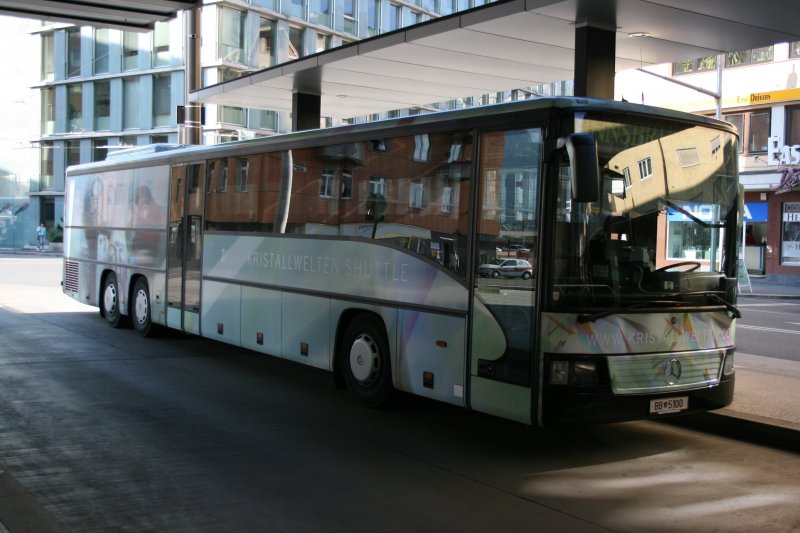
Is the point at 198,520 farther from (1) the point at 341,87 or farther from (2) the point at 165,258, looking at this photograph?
(1) the point at 341,87

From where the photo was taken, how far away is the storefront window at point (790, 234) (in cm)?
3400

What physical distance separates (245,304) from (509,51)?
233 inches

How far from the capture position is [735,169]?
25.6 feet

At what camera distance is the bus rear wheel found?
1413 cm

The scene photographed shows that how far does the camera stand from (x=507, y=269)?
23.4 ft

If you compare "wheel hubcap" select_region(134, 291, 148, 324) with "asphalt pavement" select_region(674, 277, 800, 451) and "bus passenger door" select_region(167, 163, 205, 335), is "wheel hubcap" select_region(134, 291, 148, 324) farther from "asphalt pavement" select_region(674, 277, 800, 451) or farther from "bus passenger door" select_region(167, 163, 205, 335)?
"asphalt pavement" select_region(674, 277, 800, 451)

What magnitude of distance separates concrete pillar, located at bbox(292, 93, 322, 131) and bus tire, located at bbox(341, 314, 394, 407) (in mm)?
9249

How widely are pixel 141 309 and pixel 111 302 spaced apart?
1499 mm

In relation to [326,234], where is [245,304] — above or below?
below

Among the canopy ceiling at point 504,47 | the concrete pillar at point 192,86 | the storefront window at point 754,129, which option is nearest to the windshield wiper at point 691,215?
the canopy ceiling at point 504,47

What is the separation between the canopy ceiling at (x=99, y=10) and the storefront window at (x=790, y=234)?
28.2 meters

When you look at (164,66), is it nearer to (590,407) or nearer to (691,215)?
(691,215)

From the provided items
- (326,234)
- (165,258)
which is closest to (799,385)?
(326,234)

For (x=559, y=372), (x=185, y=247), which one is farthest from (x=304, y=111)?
(x=559, y=372)
